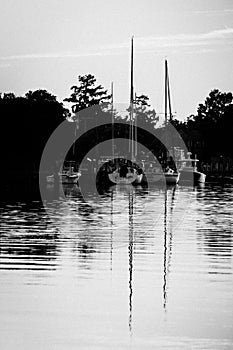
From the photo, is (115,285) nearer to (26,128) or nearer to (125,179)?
(125,179)

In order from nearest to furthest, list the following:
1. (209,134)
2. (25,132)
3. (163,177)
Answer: (163,177) < (25,132) < (209,134)

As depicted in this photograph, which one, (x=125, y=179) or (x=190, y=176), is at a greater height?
(x=125, y=179)

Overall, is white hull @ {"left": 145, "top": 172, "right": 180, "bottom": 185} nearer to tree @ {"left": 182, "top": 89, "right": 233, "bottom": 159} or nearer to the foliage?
the foliage

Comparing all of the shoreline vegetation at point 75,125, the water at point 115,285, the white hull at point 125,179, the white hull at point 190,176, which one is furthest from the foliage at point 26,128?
the water at point 115,285

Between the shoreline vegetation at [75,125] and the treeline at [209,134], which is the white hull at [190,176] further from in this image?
the treeline at [209,134]

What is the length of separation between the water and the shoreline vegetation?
47856 millimetres

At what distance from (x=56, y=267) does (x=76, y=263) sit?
2.60 ft

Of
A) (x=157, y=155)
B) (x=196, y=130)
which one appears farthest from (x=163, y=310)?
(x=196, y=130)

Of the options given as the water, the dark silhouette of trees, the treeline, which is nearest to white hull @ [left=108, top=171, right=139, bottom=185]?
the dark silhouette of trees

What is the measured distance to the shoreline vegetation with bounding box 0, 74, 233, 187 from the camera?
106438 millimetres

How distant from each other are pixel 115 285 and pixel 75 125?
108m

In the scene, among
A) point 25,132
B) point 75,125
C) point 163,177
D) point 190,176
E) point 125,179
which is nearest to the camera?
point 125,179

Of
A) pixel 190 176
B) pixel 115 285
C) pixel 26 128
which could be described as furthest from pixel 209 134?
pixel 115 285

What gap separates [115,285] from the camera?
612 inches
